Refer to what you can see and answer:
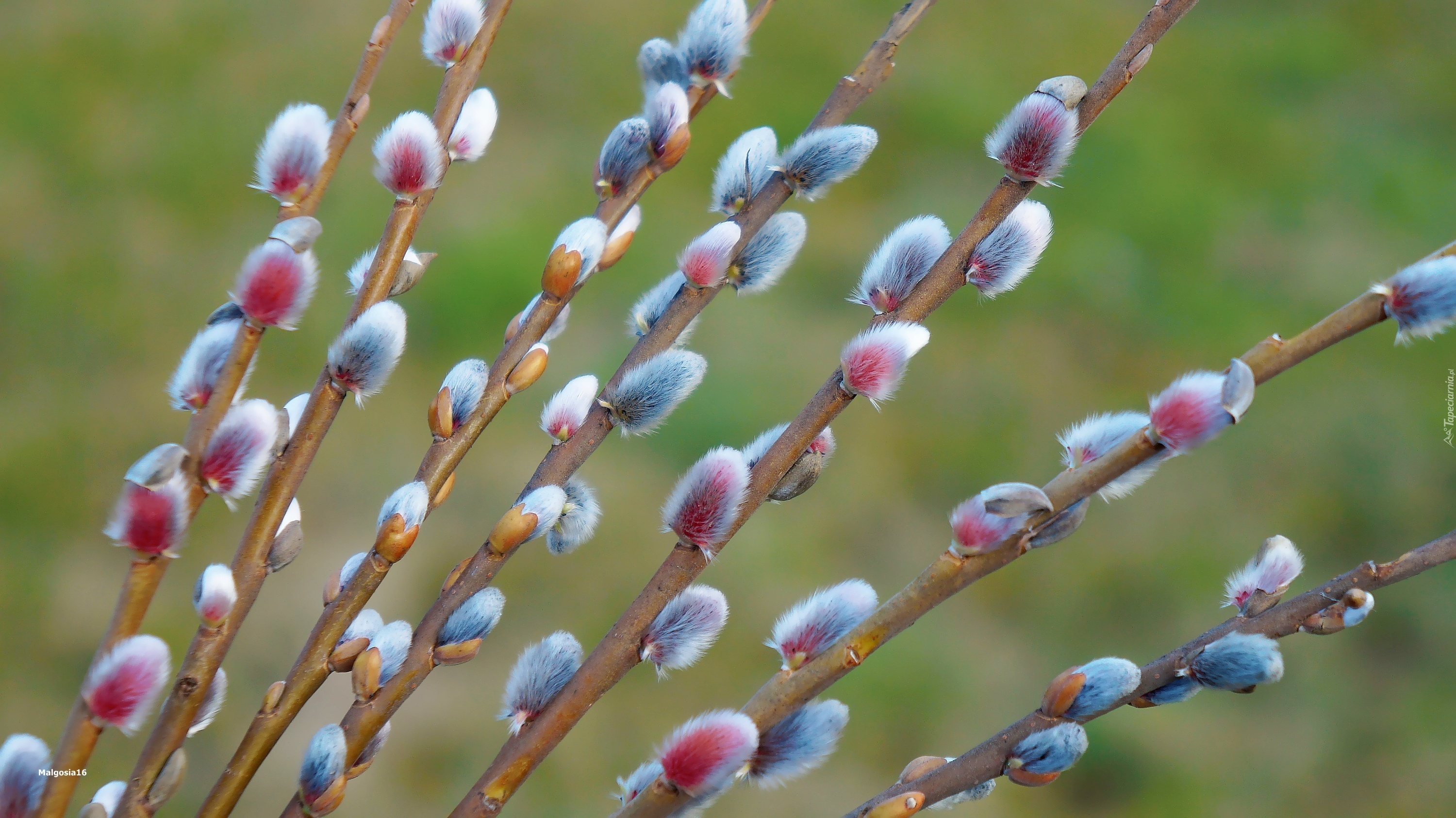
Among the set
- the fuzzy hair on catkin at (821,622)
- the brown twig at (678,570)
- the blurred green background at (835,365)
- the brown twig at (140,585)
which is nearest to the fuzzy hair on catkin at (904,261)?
the brown twig at (678,570)

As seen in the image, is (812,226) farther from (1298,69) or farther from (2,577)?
(2,577)

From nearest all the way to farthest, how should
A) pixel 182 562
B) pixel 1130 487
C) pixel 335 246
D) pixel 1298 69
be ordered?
1. pixel 1130 487
2. pixel 182 562
3. pixel 335 246
4. pixel 1298 69

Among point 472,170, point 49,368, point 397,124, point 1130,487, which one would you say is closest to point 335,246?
point 472,170

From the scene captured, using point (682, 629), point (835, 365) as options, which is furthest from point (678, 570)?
point (835, 365)

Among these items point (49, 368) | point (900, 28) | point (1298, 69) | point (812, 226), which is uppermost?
point (49, 368)

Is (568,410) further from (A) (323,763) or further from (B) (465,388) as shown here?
(A) (323,763)
